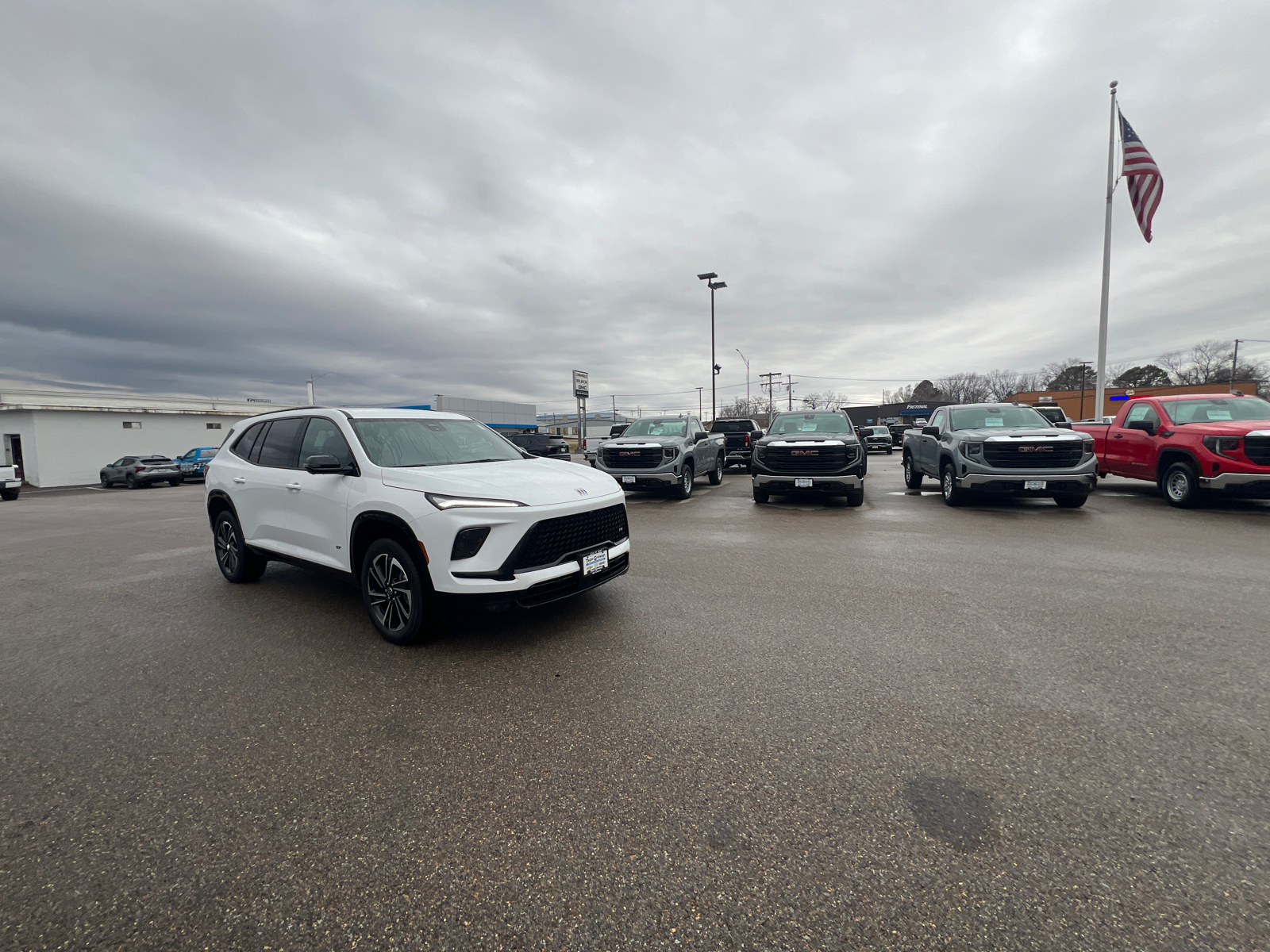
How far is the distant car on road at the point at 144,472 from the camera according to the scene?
2439cm

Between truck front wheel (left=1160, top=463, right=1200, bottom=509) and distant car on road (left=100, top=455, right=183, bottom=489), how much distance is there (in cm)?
3281

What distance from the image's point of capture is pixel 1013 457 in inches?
364

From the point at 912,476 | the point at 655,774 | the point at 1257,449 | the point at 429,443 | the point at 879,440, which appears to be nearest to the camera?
the point at 655,774

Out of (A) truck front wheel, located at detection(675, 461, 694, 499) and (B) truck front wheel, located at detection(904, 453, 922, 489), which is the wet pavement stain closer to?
(A) truck front wheel, located at detection(675, 461, 694, 499)

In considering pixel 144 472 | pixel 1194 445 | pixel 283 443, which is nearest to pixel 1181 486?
pixel 1194 445

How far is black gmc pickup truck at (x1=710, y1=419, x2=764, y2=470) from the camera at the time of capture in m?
19.1

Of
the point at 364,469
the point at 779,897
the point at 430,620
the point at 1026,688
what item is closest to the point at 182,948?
the point at 779,897

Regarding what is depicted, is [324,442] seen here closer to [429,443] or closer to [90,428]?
[429,443]

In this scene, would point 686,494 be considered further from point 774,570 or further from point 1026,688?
point 1026,688

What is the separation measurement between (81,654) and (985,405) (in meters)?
13.0

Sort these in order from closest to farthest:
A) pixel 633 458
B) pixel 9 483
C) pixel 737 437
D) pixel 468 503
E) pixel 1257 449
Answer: pixel 468 503, pixel 1257 449, pixel 633 458, pixel 9 483, pixel 737 437

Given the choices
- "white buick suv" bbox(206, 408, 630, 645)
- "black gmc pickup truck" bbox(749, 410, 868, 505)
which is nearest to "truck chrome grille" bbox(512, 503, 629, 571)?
"white buick suv" bbox(206, 408, 630, 645)

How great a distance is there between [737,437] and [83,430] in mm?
33842

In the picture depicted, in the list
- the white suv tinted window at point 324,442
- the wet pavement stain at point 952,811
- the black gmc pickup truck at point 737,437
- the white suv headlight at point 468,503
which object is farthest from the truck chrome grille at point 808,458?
the wet pavement stain at point 952,811
